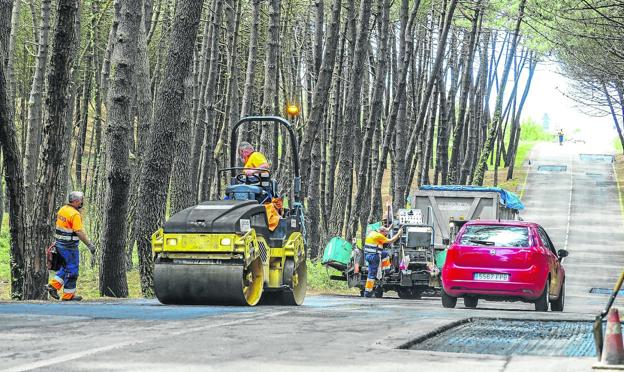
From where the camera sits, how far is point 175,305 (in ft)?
50.5

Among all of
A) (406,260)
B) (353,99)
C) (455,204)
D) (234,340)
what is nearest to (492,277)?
(406,260)

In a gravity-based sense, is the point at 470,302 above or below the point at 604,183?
below

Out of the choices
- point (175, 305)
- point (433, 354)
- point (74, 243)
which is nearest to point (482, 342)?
point (433, 354)

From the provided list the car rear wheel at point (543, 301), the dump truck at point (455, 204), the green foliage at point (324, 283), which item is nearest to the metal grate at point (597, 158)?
the dump truck at point (455, 204)

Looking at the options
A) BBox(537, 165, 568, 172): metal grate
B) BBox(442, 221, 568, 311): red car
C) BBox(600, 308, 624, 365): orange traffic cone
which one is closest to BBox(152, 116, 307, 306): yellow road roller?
BBox(442, 221, 568, 311): red car

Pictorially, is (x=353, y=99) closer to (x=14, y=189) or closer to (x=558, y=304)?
(x=558, y=304)

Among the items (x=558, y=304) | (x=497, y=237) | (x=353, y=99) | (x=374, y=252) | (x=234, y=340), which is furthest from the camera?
(x=353, y=99)

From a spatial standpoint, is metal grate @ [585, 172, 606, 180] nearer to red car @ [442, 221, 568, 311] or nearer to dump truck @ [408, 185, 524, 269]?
dump truck @ [408, 185, 524, 269]

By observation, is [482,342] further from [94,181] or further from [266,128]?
[94,181]

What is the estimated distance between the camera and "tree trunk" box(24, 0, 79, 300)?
17.9 metres

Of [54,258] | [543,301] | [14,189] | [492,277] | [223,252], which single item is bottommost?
[543,301]

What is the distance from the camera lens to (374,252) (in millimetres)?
25859

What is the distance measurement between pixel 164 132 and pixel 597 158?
8560 cm

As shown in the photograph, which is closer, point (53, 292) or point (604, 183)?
point (53, 292)
